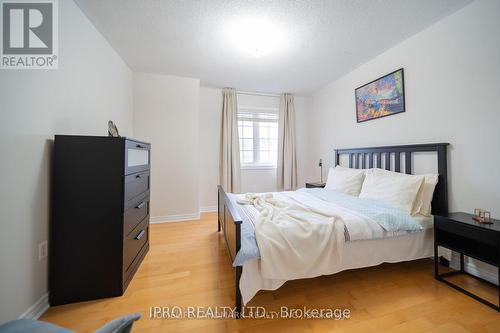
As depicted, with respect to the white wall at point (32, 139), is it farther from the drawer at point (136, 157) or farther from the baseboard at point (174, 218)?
the baseboard at point (174, 218)

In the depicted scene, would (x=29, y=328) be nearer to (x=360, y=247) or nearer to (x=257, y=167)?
(x=360, y=247)

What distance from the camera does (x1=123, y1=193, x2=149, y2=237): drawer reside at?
155 centimetres

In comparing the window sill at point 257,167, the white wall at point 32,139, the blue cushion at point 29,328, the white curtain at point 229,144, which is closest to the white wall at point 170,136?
the white curtain at point 229,144

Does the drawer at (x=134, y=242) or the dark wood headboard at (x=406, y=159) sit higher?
the dark wood headboard at (x=406, y=159)

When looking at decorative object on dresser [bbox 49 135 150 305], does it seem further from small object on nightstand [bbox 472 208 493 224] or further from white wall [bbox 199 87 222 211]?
small object on nightstand [bbox 472 208 493 224]

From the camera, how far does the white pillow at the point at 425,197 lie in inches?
72.5

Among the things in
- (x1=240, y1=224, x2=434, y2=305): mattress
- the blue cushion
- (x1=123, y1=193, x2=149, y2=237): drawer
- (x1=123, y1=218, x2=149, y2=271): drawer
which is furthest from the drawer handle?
(x1=240, y1=224, x2=434, y2=305): mattress

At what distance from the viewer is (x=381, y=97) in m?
2.53

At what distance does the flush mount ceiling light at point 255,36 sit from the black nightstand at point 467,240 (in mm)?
2401

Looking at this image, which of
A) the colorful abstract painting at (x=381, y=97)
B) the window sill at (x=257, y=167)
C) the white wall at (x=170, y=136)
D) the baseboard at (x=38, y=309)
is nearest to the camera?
the baseboard at (x=38, y=309)

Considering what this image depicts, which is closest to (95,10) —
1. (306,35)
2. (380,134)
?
(306,35)

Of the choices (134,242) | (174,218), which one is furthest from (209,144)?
(134,242)

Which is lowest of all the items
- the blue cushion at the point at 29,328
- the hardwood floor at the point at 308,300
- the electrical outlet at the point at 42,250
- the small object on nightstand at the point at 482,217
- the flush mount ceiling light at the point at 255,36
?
the hardwood floor at the point at 308,300

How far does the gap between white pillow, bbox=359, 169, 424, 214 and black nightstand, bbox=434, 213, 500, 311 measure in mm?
249
